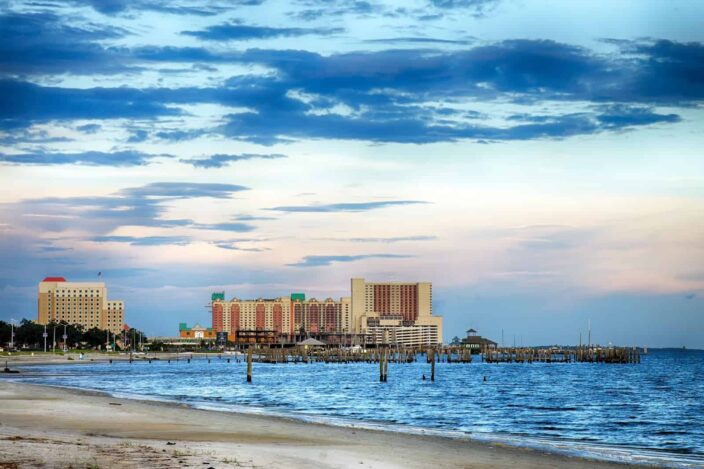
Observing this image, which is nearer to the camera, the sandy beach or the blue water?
the sandy beach

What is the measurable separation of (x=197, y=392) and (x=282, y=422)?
3751 cm

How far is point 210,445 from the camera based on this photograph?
2850 centimetres

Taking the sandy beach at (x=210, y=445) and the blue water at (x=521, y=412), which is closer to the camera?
the sandy beach at (x=210, y=445)

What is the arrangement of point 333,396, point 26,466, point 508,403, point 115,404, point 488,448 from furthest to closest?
point 333,396
point 508,403
point 115,404
point 488,448
point 26,466

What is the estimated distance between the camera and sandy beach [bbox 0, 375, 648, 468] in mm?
23234

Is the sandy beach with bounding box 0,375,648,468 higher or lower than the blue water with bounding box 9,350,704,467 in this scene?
higher

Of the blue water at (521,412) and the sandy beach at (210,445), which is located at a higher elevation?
the sandy beach at (210,445)

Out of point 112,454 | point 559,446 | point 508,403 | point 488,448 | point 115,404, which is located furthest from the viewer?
point 508,403

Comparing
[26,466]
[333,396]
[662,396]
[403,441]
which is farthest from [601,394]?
[26,466]

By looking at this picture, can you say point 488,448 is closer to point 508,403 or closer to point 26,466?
point 26,466

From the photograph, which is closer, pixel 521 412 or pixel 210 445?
pixel 210 445

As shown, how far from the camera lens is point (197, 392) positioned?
262 ft

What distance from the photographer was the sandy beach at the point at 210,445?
23.2 metres

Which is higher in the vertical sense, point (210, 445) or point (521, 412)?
point (210, 445)
